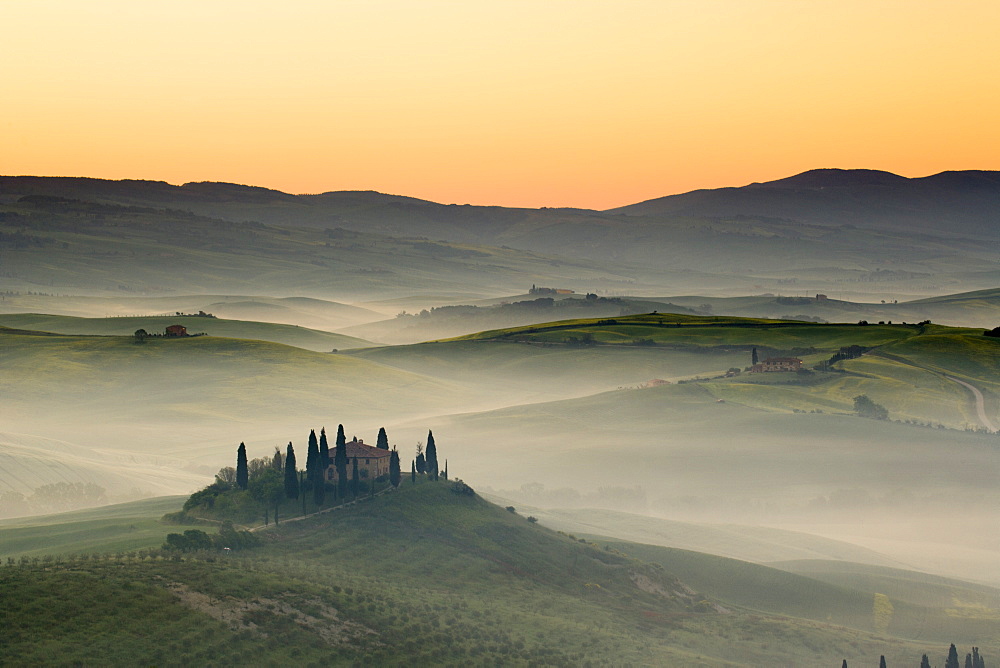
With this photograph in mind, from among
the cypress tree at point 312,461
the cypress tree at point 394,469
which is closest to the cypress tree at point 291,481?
A: the cypress tree at point 312,461

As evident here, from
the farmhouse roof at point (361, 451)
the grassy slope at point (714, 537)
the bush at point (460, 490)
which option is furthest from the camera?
the grassy slope at point (714, 537)

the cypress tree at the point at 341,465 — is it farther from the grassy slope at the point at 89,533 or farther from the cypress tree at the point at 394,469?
the grassy slope at the point at 89,533

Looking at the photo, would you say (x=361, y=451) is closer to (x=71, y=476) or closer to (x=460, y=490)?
(x=460, y=490)

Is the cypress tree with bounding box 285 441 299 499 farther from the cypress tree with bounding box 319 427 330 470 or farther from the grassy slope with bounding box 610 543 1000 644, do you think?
the grassy slope with bounding box 610 543 1000 644

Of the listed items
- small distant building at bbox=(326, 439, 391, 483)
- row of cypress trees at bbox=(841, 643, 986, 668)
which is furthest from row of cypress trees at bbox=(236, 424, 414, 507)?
row of cypress trees at bbox=(841, 643, 986, 668)

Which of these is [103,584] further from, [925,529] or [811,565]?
[925,529]

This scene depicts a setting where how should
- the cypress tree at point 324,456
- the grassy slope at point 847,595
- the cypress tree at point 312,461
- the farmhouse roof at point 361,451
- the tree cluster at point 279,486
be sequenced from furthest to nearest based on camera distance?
the farmhouse roof at point 361,451, the grassy slope at point 847,595, the cypress tree at point 324,456, the cypress tree at point 312,461, the tree cluster at point 279,486

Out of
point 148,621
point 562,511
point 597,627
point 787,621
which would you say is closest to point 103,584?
point 148,621
